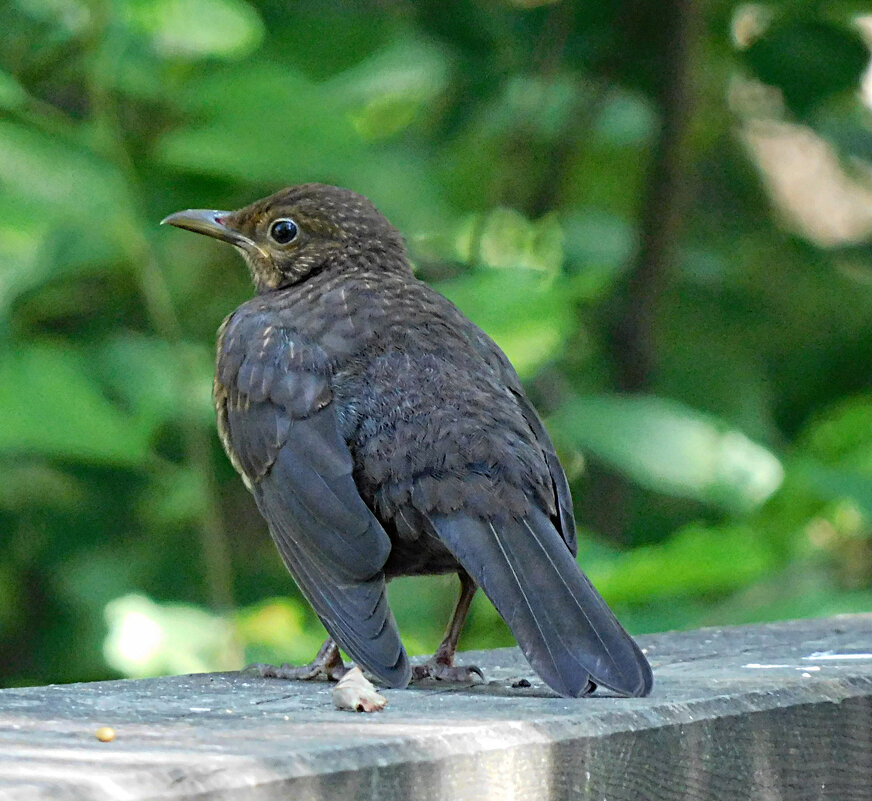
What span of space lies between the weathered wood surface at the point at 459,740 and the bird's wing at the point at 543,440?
0.45 meters

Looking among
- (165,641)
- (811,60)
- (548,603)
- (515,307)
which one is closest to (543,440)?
(548,603)

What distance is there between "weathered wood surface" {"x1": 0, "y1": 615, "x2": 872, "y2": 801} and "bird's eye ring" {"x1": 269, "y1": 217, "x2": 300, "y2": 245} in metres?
1.64

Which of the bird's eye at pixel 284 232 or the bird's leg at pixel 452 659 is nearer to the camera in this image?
the bird's leg at pixel 452 659

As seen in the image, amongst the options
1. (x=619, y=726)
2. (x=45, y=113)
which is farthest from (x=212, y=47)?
(x=619, y=726)

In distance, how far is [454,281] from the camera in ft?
16.5

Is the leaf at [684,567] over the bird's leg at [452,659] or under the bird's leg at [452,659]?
over

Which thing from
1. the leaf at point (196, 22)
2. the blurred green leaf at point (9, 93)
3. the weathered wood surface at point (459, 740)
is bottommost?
the weathered wood surface at point (459, 740)

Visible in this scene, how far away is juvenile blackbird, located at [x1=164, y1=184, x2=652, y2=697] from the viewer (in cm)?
293

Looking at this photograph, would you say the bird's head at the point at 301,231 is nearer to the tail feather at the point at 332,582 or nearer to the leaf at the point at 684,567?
the tail feather at the point at 332,582

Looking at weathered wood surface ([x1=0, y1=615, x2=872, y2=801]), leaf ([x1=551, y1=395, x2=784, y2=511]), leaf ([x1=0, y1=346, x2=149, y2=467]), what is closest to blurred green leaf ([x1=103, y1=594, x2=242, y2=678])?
leaf ([x1=0, y1=346, x2=149, y2=467])

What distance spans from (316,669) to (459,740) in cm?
147

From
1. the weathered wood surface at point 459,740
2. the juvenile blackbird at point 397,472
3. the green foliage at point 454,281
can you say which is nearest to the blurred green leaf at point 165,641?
the green foliage at point 454,281

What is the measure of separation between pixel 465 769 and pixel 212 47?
115 inches

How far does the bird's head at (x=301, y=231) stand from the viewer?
4406 mm
